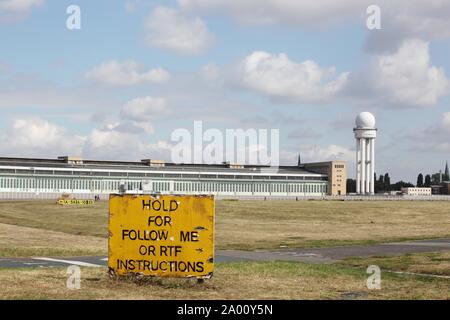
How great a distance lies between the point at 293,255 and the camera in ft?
87.0

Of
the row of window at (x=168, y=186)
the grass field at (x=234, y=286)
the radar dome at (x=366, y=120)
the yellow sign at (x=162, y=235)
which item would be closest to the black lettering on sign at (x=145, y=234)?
the yellow sign at (x=162, y=235)

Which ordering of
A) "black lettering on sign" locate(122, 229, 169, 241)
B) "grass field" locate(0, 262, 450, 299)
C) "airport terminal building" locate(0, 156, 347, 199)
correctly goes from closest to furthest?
"grass field" locate(0, 262, 450, 299) → "black lettering on sign" locate(122, 229, 169, 241) → "airport terminal building" locate(0, 156, 347, 199)

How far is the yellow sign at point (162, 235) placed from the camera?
15273 mm

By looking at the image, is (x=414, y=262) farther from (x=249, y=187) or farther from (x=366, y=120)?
(x=366, y=120)

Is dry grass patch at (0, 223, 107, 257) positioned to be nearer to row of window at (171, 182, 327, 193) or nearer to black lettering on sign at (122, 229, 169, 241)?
black lettering on sign at (122, 229, 169, 241)

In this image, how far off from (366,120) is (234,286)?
17108cm

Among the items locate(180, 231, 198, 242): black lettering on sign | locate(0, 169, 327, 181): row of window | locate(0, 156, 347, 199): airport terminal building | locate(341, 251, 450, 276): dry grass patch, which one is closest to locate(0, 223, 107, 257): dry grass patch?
locate(341, 251, 450, 276): dry grass patch

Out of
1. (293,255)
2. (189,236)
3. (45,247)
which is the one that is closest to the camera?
(189,236)

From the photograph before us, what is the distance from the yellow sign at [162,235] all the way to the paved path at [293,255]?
19.4 feet

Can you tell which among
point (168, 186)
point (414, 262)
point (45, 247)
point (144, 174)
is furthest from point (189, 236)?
point (144, 174)

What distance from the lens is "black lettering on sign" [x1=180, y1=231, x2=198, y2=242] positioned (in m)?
15.3

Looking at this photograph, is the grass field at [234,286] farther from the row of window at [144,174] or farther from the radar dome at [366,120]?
the radar dome at [366,120]
